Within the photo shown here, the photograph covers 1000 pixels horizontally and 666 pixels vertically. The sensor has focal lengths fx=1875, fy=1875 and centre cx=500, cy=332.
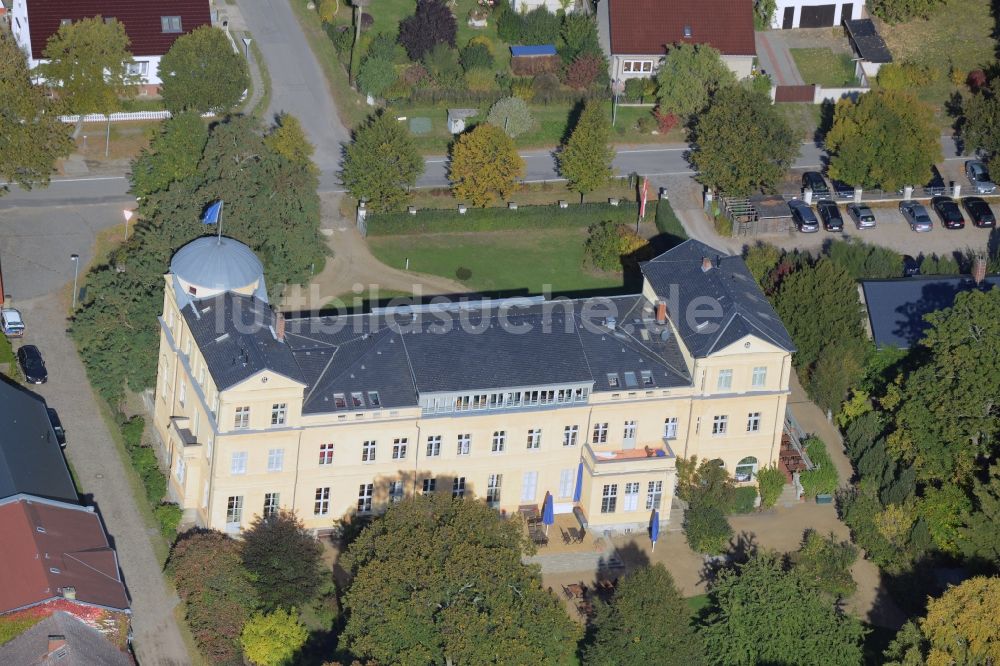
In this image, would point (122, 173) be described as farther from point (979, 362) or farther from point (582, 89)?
point (979, 362)

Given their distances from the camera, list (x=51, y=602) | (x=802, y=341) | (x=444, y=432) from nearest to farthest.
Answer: (x=51, y=602) < (x=444, y=432) < (x=802, y=341)

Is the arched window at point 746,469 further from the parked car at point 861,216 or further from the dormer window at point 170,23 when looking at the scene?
the dormer window at point 170,23

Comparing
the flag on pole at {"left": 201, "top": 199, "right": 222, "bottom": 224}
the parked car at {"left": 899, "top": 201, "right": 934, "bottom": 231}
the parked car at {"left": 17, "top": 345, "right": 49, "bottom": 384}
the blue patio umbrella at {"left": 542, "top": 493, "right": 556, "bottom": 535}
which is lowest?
the blue patio umbrella at {"left": 542, "top": 493, "right": 556, "bottom": 535}

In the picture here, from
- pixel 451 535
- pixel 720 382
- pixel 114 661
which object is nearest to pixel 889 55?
pixel 720 382

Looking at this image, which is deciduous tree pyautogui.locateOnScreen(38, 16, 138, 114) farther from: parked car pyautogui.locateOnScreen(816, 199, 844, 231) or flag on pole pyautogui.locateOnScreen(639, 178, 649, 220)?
parked car pyautogui.locateOnScreen(816, 199, 844, 231)

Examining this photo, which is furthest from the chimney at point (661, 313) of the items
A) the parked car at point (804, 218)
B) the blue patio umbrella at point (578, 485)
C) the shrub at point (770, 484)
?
the parked car at point (804, 218)

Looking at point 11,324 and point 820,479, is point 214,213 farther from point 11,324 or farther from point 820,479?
point 820,479

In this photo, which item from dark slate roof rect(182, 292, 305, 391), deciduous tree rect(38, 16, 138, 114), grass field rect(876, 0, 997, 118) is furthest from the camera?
grass field rect(876, 0, 997, 118)

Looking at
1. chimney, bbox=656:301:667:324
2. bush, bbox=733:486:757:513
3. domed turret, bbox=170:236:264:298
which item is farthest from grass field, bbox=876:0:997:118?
domed turret, bbox=170:236:264:298
